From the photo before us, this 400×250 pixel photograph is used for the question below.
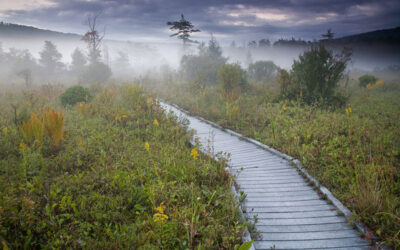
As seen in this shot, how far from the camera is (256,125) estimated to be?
834 cm

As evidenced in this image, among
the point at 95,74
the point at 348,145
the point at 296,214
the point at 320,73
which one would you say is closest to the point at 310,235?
the point at 296,214

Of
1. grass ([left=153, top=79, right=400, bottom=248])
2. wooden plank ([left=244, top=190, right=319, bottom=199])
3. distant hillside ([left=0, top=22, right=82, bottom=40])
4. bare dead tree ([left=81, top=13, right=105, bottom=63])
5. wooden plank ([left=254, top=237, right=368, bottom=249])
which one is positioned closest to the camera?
wooden plank ([left=254, top=237, right=368, bottom=249])

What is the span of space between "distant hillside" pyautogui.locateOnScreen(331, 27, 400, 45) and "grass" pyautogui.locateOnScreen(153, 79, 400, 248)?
3569cm

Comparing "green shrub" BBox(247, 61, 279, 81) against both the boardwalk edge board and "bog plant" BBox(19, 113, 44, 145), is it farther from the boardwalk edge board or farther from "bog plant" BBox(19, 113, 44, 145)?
"bog plant" BBox(19, 113, 44, 145)

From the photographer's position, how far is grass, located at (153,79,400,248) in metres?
3.24

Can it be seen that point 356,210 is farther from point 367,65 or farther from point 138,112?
point 367,65

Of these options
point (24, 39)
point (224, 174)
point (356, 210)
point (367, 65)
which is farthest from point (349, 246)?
point (24, 39)

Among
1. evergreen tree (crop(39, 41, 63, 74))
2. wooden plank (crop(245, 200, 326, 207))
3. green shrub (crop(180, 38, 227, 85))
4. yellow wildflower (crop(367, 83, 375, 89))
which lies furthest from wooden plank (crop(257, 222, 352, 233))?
evergreen tree (crop(39, 41, 63, 74))

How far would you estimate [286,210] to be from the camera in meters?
3.57

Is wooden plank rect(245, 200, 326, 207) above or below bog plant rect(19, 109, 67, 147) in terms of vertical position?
below

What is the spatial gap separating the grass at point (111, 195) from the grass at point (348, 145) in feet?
6.46

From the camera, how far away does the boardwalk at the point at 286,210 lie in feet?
9.46

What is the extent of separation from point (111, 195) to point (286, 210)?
2.91 meters

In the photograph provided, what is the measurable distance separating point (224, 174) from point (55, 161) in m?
3.71
